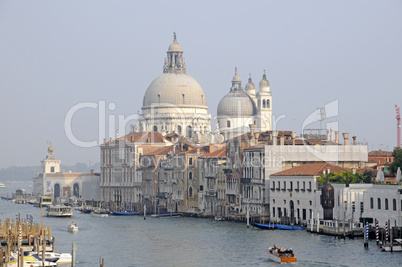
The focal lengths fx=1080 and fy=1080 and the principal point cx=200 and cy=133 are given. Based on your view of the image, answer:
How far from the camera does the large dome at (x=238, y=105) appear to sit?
11562cm

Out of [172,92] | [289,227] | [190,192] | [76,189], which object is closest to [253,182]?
[289,227]

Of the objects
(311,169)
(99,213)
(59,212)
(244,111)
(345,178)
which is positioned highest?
(244,111)

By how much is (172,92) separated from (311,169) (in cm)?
5691

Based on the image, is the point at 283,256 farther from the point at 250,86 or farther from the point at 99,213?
the point at 250,86

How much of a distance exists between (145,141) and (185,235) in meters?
40.4

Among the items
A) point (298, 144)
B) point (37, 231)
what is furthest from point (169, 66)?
point (37, 231)

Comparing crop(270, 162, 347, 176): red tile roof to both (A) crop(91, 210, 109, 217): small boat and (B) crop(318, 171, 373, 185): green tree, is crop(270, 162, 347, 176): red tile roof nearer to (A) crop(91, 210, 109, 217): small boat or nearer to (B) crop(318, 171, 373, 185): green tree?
(B) crop(318, 171, 373, 185): green tree

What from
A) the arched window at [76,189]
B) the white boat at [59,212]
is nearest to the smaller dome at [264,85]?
the arched window at [76,189]

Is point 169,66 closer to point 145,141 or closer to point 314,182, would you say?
point 145,141

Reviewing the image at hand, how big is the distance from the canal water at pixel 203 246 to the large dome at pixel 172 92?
5077cm

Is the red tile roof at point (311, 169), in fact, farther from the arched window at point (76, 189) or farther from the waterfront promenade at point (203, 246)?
the arched window at point (76, 189)

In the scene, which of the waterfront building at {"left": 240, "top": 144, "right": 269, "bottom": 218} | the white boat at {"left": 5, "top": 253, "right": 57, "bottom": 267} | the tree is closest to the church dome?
the waterfront building at {"left": 240, "top": 144, "right": 269, "bottom": 218}

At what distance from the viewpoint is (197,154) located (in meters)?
82.0

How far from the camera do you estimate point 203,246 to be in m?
50.9
